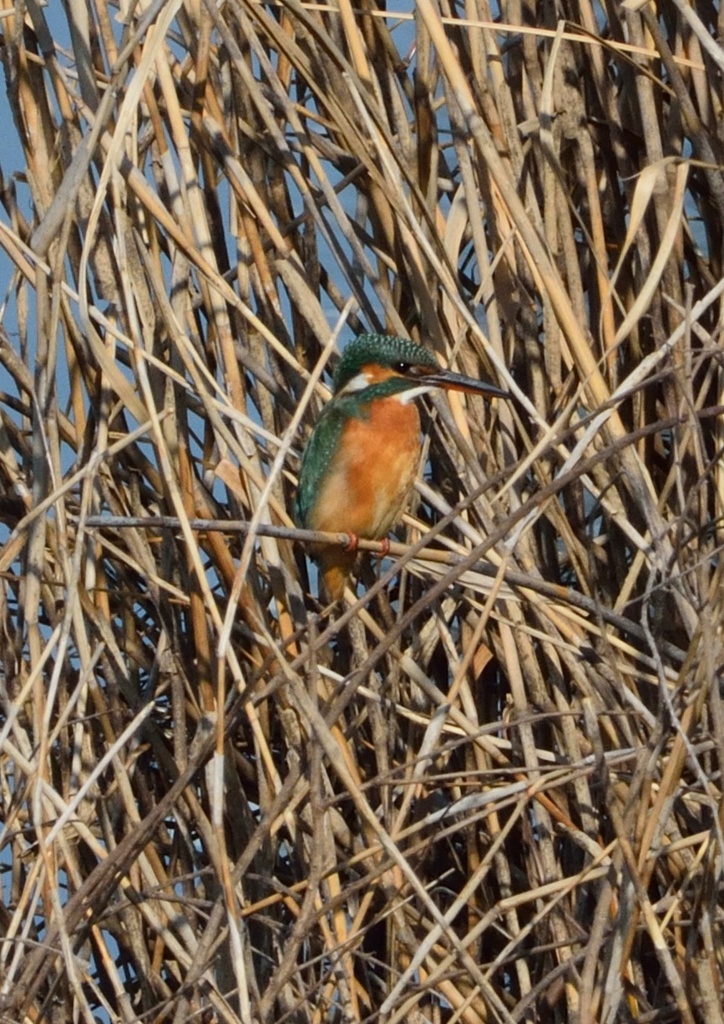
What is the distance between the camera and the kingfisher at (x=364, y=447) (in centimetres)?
188

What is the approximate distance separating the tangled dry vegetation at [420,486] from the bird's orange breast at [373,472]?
0.24ft

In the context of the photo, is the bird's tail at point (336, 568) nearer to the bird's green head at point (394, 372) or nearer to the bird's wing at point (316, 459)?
the bird's wing at point (316, 459)

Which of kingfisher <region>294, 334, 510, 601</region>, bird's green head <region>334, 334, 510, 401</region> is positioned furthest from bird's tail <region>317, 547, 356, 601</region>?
bird's green head <region>334, 334, 510, 401</region>

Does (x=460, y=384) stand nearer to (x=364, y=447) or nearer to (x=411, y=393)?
(x=411, y=393)

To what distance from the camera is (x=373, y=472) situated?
2.06 m

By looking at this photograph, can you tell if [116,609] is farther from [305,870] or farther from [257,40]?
[257,40]

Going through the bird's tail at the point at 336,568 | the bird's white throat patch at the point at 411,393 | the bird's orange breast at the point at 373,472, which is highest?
the bird's white throat patch at the point at 411,393

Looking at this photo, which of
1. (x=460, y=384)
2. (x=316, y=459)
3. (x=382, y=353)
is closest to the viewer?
(x=460, y=384)

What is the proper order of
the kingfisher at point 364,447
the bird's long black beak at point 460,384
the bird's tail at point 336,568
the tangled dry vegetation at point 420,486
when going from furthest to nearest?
1. the bird's tail at point 336,568
2. the kingfisher at point 364,447
3. the bird's long black beak at point 460,384
4. the tangled dry vegetation at point 420,486

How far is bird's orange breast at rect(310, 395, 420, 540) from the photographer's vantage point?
2014 millimetres

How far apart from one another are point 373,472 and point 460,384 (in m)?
0.30

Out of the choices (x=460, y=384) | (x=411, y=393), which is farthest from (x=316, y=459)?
(x=460, y=384)

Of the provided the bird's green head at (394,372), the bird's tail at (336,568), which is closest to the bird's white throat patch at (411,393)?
the bird's green head at (394,372)

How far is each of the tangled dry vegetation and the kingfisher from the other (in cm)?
5
